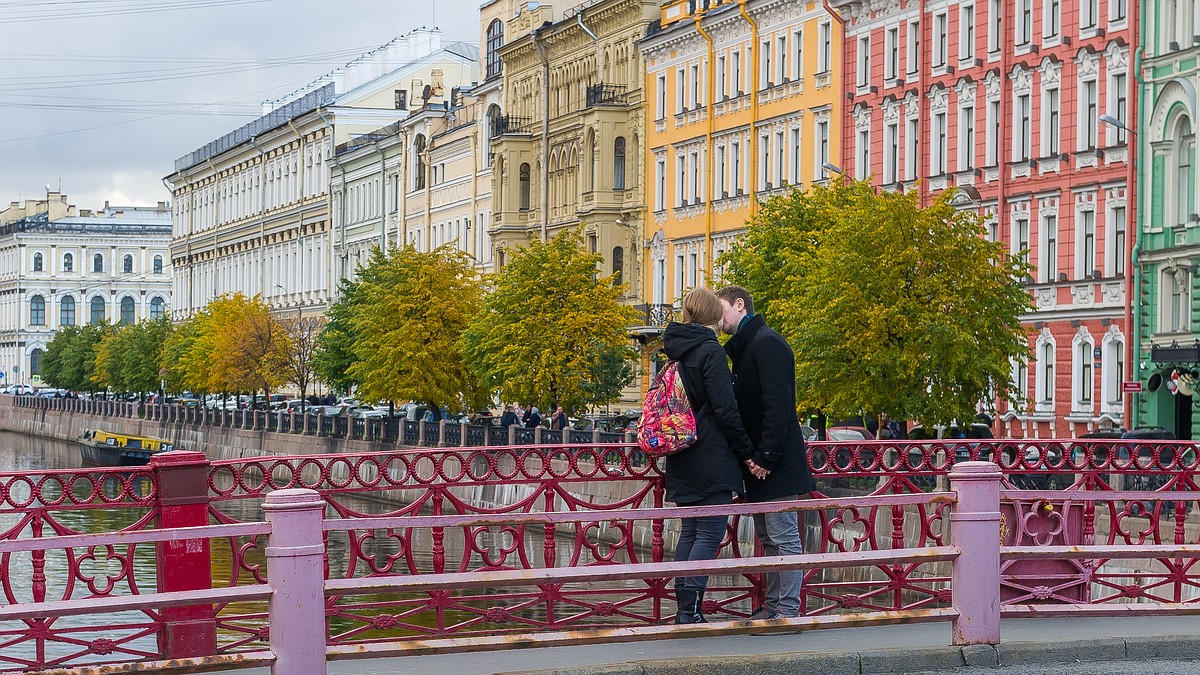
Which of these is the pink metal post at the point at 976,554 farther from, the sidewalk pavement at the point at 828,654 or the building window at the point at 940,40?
the building window at the point at 940,40

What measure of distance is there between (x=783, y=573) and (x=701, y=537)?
0.49 metres

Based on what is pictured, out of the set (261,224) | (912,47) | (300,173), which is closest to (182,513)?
(912,47)

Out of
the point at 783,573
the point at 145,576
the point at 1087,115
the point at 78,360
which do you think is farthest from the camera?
the point at 78,360

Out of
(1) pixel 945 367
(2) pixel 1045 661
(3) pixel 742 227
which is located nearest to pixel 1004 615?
(2) pixel 1045 661

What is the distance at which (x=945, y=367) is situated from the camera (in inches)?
1496

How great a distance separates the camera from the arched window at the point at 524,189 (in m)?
74.3

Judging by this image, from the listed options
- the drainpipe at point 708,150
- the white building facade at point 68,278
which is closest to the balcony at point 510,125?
the drainpipe at point 708,150

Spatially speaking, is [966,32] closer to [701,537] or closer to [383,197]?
[701,537]

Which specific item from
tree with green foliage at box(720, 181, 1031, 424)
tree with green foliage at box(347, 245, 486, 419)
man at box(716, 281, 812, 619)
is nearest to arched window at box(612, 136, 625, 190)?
tree with green foliage at box(347, 245, 486, 419)

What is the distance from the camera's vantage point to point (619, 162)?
68438 mm

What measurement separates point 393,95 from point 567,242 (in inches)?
1813

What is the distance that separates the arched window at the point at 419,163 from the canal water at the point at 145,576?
29.8m

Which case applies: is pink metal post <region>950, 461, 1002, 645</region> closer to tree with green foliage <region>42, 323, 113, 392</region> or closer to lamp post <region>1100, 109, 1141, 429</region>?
lamp post <region>1100, 109, 1141, 429</region>

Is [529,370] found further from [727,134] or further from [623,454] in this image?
[623,454]
